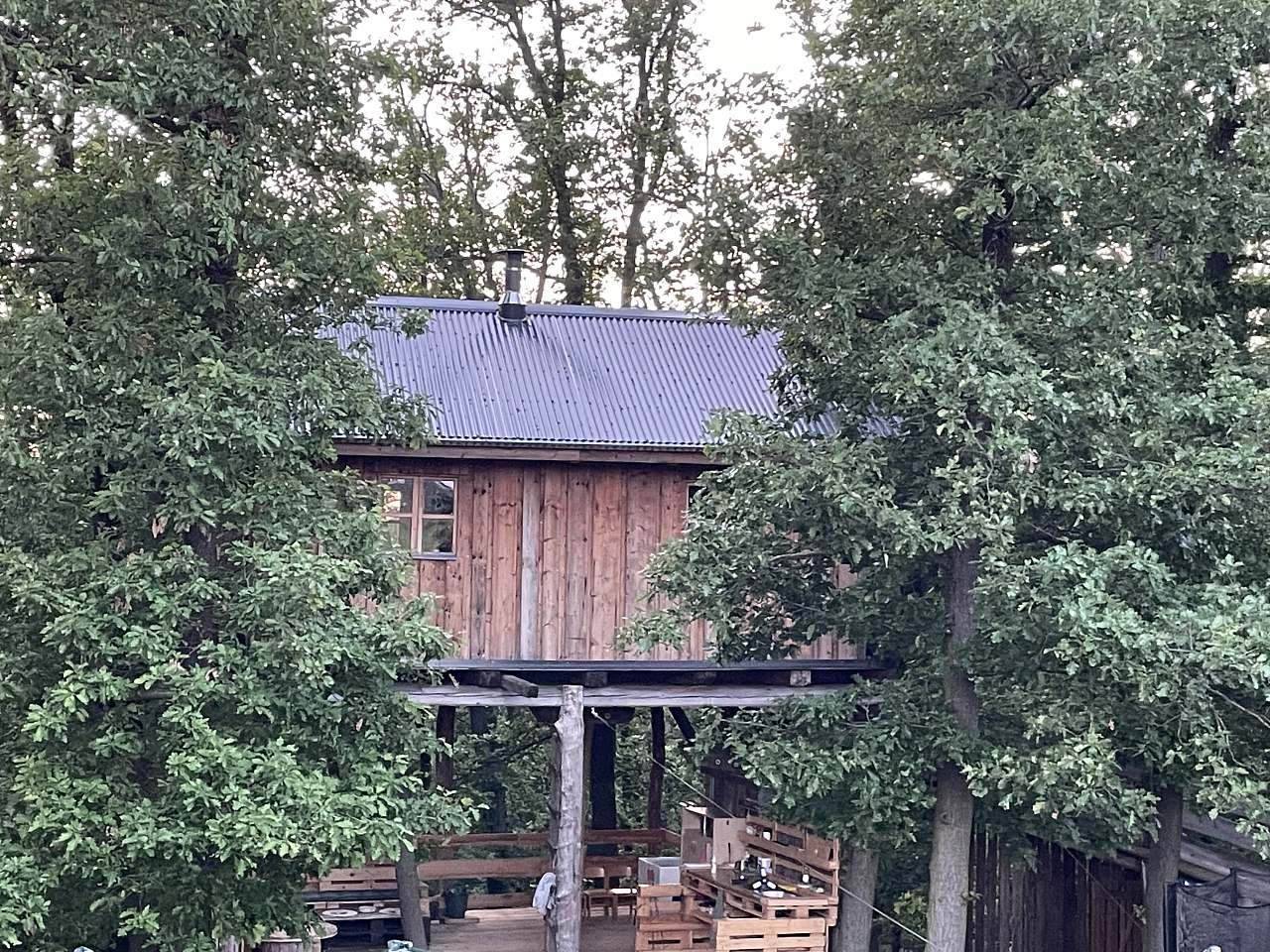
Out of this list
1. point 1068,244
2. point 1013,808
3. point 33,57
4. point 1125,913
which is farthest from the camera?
point 1125,913

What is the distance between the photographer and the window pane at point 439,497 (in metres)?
14.1

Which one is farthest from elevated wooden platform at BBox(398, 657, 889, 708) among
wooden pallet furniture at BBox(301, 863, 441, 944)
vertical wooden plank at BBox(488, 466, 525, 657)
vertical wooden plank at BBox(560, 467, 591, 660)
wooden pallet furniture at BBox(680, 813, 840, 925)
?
wooden pallet furniture at BBox(301, 863, 441, 944)

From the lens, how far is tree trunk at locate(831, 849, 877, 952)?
13664 millimetres

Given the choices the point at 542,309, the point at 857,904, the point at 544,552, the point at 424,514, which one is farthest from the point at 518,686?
the point at 542,309

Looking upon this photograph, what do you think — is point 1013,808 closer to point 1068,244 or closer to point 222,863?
point 1068,244

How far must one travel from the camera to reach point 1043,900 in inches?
583

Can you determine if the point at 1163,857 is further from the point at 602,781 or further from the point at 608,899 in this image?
the point at 602,781

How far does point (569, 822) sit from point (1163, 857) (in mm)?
5295

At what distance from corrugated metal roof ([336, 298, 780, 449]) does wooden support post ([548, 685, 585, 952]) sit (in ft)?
9.68

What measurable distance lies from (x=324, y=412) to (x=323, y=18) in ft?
9.20

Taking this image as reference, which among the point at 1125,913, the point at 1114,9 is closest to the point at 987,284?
the point at 1114,9

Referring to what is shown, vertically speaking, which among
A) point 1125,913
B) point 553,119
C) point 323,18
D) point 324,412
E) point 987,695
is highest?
point 553,119

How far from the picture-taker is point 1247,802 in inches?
367

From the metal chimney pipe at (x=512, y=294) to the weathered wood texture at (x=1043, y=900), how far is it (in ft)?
27.0
